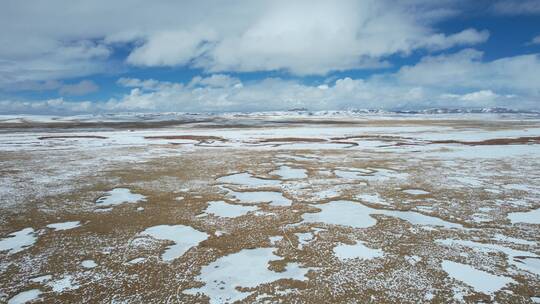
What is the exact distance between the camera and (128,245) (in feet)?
35.2

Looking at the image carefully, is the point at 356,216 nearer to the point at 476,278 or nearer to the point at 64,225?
the point at 476,278

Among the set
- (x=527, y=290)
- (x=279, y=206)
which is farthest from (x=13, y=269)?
(x=527, y=290)

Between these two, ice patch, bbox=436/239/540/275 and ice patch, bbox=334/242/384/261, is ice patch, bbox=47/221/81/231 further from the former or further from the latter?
ice patch, bbox=436/239/540/275

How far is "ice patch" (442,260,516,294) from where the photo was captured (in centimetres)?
820

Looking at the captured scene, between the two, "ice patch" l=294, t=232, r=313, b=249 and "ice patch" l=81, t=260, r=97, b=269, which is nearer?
"ice patch" l=81, t=260, r=97, b=269

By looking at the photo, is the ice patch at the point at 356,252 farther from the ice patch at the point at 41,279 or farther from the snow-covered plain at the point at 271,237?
the ice patch at the point at 41,279

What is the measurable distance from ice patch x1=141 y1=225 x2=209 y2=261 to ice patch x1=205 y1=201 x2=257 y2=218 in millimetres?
1994

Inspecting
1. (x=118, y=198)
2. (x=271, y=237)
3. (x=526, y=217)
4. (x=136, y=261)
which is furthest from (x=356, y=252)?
(x=118, y=198)

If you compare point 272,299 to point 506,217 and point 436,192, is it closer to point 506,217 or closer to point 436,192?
point 506,217

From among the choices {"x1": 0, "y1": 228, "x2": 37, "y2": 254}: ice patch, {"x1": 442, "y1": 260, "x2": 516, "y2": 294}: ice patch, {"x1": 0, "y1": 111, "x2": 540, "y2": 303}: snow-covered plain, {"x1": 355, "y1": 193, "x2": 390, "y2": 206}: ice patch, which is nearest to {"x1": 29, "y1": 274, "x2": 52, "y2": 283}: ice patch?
{"x1": 0, "y1": 111, "x2": 540, "y2": 303}: snow-covered plain

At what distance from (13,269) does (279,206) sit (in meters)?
9.74

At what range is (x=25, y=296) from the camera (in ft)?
25.6

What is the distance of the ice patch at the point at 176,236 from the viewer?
10.4 metres

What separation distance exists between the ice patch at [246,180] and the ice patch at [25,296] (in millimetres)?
12519
